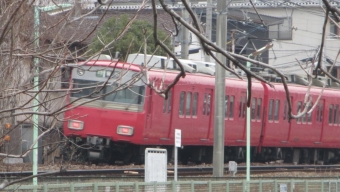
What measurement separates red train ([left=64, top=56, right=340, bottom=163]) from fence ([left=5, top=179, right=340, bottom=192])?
534 cm

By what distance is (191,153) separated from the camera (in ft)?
84.7

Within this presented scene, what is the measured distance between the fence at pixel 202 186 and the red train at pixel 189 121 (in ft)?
17.5


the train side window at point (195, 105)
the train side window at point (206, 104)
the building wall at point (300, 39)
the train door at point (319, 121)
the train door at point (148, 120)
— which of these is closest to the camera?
the train door at point (148, 120)

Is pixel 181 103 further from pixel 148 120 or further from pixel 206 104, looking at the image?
→ pixel 148 120

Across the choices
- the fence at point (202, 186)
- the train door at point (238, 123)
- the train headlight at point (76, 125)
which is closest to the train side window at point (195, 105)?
the train door at point (238, 123)

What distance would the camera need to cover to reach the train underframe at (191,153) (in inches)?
894

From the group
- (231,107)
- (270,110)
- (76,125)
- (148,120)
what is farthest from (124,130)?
(270,110)

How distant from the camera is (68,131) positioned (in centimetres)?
2236

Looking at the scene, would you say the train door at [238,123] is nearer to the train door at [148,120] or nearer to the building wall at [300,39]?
the train door at [148,120]

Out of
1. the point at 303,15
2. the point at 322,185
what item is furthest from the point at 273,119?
the point at 303,15

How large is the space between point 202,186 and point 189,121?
9789mm

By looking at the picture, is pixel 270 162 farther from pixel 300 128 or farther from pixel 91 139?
pixel 91 139

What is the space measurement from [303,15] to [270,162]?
1507 cm

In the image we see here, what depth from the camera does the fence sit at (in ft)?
35.5
